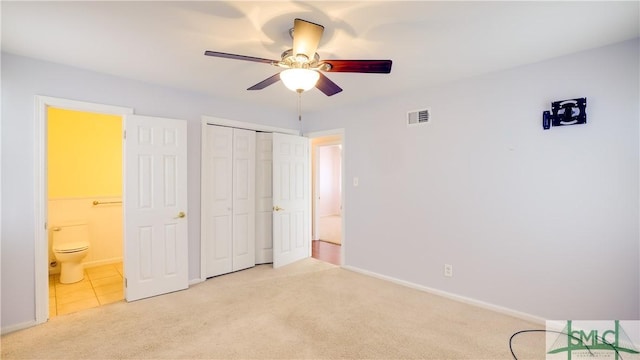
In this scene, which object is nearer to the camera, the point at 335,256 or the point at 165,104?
the point at 165,104

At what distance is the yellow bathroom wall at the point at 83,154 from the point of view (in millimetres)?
3898

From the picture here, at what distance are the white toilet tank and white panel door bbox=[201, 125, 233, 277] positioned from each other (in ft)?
4.99

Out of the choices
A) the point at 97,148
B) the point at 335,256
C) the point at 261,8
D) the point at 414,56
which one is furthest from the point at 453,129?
the point at 97,148

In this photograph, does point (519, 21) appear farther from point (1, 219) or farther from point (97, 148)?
point (97, 148)

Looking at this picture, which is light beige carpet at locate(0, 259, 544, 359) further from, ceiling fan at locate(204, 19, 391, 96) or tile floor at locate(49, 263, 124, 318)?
ceiling fan at locate(204, 19, 391, 96)

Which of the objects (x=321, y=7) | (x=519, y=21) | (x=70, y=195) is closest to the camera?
Answer: (x=321, y=7)

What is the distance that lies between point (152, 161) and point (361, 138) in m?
2.60

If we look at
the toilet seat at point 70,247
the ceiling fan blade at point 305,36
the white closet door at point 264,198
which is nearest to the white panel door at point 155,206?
the toilet seat at point 70,247

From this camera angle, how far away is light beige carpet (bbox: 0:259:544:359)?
218cm

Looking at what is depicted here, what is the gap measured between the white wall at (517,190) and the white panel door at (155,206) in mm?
2373

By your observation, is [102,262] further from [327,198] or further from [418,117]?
[327,198]

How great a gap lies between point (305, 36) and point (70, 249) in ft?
12.6

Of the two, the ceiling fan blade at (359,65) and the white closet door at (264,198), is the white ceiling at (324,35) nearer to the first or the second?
the ceiling fan blade at (359,65)

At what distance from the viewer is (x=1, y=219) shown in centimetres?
244
